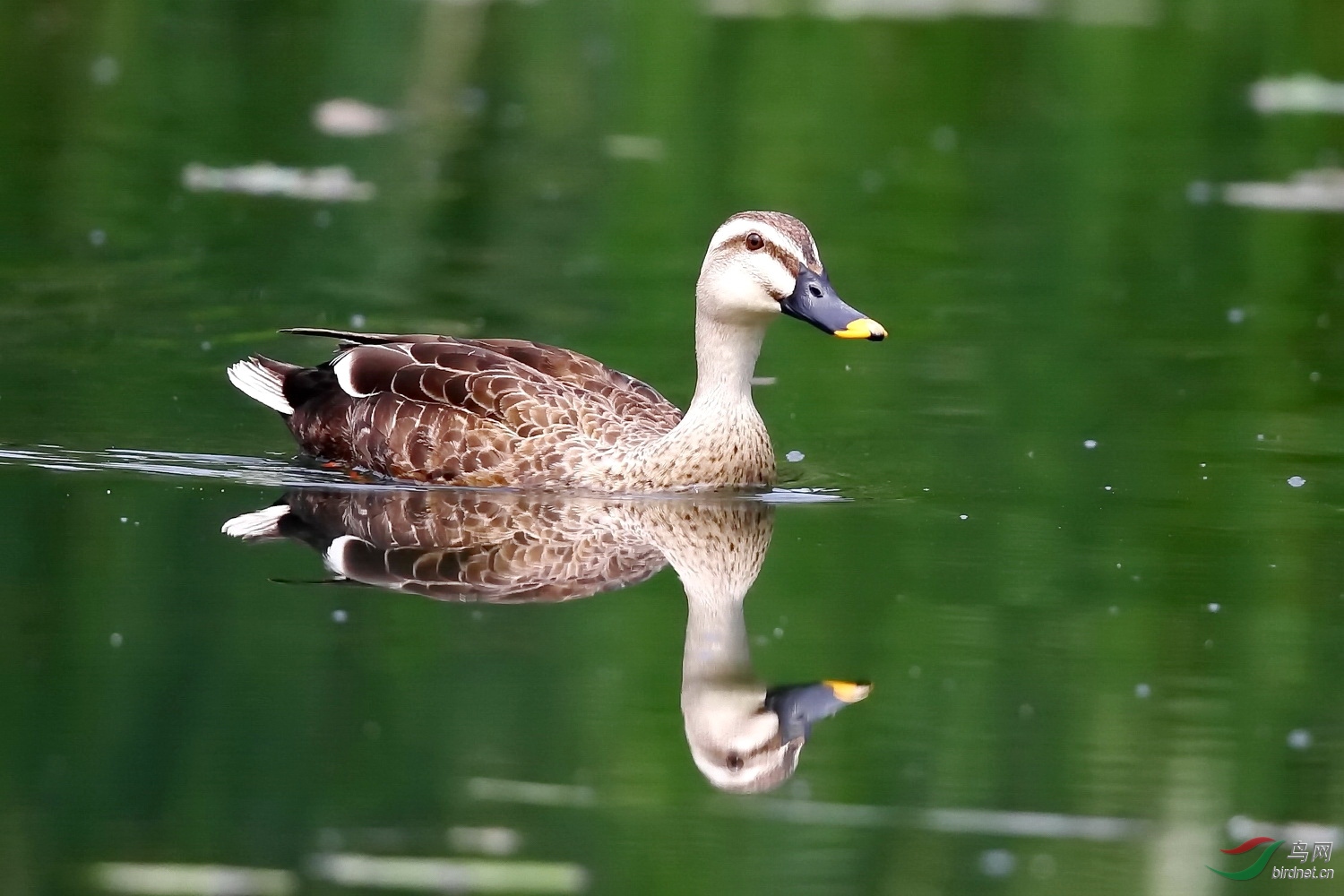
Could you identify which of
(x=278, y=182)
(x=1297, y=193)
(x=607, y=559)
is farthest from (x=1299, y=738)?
(x=1297, y=193)

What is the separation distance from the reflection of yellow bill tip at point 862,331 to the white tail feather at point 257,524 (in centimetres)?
246

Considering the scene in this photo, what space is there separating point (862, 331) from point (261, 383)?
130 inches

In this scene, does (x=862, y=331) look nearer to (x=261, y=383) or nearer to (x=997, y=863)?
(x=261, y=383)

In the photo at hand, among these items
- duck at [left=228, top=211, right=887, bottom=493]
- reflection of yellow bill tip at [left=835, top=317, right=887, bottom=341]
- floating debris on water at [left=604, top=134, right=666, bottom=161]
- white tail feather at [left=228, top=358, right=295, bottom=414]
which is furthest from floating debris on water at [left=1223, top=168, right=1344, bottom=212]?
white tail feather at [left=228, top=358, right=295, bottom=414]

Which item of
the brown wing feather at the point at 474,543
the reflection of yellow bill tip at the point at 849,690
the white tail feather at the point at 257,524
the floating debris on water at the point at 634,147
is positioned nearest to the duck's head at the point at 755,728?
the reflection of yellow bill tip at the point at 849,690

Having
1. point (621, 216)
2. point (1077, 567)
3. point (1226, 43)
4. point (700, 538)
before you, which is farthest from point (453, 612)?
point (1226, 43)

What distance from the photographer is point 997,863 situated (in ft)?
21.4

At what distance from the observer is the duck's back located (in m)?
10.7

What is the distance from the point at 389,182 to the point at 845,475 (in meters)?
7.48

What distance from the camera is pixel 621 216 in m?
17.0

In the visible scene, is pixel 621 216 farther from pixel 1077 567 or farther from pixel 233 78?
pixel 1077 567

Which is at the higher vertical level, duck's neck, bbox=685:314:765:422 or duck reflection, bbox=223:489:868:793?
duck's neck, bbox=685:314:765:422

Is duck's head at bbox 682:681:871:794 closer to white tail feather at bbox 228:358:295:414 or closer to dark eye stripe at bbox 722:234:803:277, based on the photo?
dark eye stripe at bbox 722:234:803:277

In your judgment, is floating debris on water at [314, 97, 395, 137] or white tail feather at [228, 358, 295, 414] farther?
floating debris on water at [314, 97, 395, 137]
